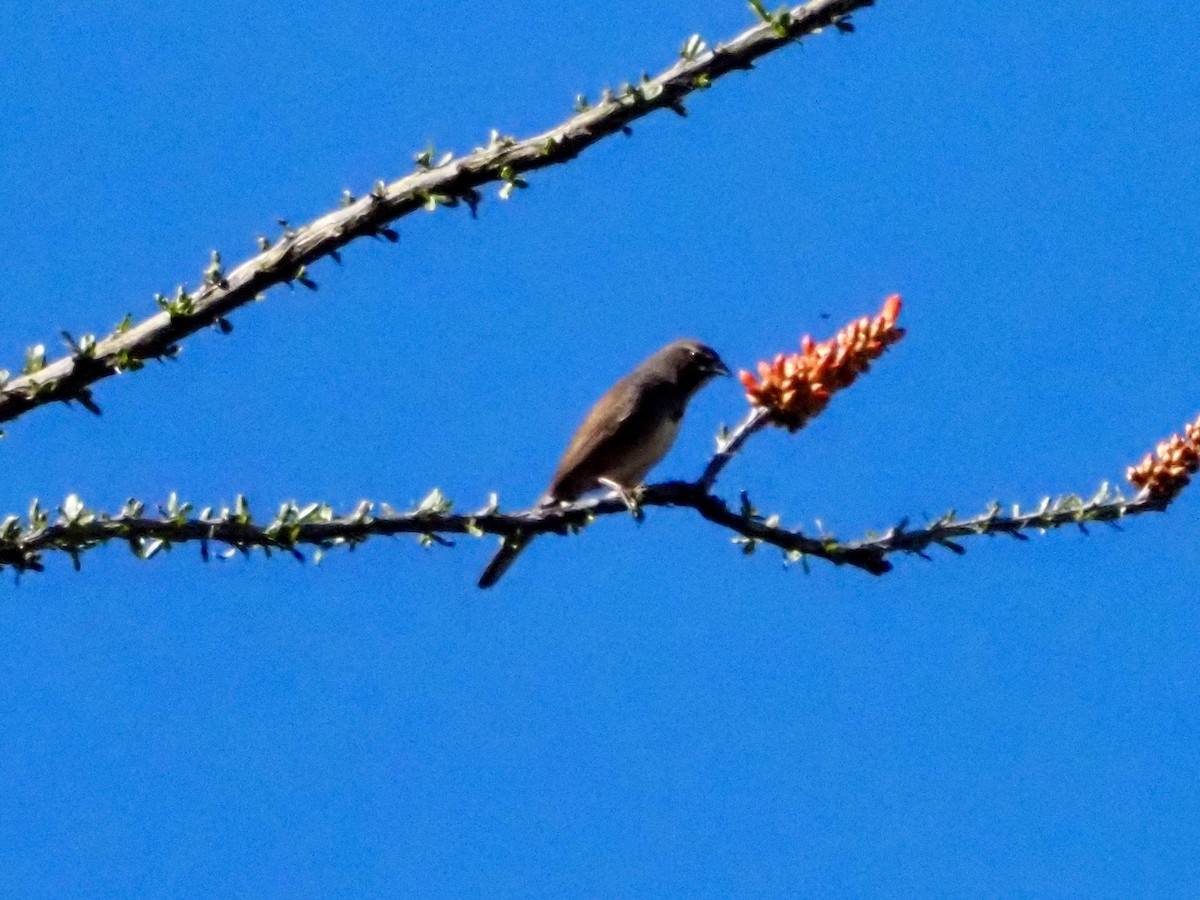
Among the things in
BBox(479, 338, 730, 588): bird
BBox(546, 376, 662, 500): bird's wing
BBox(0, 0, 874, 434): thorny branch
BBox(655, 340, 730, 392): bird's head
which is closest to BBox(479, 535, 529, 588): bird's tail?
BBox(479, 338, 730, 588): bird

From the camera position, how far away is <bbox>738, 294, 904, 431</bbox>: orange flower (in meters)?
4.52

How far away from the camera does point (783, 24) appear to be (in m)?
3.65

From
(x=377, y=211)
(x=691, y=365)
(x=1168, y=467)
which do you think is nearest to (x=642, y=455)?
(x=691, y=365)

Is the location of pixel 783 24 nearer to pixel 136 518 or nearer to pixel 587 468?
pixel 136 518

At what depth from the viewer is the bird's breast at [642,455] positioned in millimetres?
10641

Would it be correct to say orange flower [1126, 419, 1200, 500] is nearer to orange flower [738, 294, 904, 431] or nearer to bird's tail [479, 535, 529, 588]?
orange flower [738, 294, 904, 431]

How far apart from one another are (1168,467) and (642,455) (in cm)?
568

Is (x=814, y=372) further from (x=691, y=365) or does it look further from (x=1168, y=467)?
(x=691, y=365)

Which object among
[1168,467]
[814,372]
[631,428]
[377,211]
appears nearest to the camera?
[377,211]

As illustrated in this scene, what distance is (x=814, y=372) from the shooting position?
14.8ft

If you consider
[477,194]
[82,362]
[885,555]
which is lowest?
[885,555]

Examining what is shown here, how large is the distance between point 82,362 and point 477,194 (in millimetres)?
1033

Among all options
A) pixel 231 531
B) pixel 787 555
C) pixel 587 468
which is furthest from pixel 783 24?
pixel 587 468

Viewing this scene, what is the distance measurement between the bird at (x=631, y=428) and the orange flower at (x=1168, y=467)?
5425 millimetres
